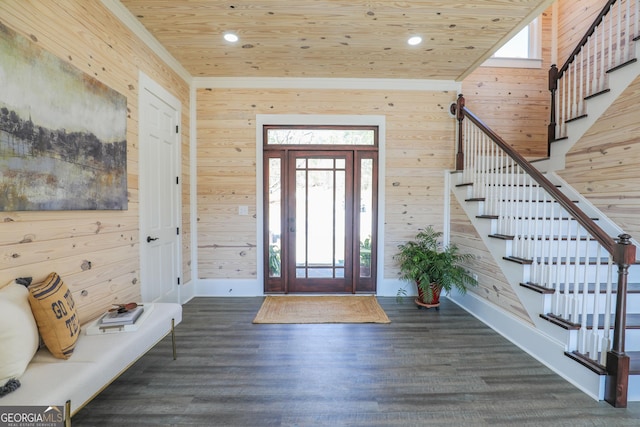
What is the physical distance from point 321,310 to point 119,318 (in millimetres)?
2062

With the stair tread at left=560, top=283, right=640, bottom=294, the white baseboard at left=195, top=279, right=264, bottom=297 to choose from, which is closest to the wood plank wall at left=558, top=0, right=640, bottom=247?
the stair tread at left=560, top=283, right=640, bottom=294

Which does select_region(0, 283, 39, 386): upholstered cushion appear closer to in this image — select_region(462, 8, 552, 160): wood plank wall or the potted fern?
the potted fern

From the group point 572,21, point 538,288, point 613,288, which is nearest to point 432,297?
point 538,288

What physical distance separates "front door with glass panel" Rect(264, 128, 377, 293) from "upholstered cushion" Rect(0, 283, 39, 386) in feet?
8.62

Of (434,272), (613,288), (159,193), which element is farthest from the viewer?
(434,272)

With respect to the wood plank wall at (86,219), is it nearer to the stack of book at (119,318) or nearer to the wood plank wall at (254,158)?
the stack of book at (119,318)

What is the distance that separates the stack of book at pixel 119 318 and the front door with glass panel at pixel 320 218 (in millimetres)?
2056

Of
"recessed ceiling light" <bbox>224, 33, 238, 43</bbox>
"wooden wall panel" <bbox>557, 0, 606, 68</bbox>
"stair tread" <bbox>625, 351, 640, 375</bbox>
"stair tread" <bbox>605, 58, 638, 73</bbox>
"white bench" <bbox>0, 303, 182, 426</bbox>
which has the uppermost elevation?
"wooden wall panel" <bbox>557, 0, 606, 68</bbox>

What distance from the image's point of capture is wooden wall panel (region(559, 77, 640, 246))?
2637 millimetres

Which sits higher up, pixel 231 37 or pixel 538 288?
pixel 231 37

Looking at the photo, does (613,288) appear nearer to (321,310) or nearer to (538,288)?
(538,288)

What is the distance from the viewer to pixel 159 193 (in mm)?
3129

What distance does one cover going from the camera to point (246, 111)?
388 cm

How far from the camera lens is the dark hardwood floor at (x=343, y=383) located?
5.73ft
